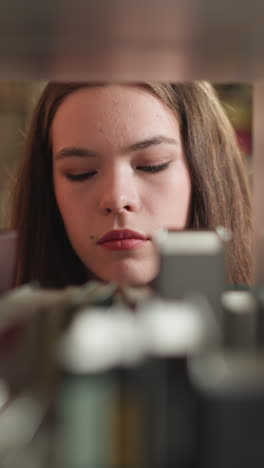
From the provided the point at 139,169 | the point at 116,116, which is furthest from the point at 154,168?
the point at 116,116

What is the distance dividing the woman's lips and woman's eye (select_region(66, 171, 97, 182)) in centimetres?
13

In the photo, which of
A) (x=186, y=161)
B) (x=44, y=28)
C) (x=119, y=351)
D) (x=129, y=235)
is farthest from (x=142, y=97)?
(x=119, y=351)

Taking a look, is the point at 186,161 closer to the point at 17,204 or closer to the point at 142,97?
the point at 142,97

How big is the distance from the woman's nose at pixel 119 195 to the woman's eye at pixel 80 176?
0.15ft

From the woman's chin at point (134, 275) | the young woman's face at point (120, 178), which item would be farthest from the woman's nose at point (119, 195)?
the woman's chin at point (134, 275)

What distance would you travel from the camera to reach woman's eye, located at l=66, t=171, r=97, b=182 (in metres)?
1.20

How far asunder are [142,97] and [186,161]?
0.17m

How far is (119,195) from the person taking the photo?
3.79 ft

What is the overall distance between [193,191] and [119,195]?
187mm

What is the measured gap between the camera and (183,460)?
30cm

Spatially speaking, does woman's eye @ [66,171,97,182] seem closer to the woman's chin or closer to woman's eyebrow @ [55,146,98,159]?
woman's eyebrow @ [55,146,98,159]

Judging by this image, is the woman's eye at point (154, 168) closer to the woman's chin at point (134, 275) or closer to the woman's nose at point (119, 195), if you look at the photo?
the woman's nose at point (119, 195)

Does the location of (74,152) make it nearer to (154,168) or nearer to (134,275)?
(154,168)

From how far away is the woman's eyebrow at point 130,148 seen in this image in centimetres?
117
